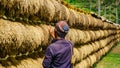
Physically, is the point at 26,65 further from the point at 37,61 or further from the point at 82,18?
the point at 82,18

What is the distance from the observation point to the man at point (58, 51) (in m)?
6.45

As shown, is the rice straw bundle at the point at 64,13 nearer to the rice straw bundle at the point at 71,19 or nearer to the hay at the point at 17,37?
the rice straw bundle at the point at 71,19

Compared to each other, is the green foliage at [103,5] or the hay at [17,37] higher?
the hay at [17,37]

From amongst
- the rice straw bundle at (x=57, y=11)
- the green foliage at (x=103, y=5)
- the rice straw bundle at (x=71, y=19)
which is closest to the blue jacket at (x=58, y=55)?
the rice straw bundle at (x=57, y=11)

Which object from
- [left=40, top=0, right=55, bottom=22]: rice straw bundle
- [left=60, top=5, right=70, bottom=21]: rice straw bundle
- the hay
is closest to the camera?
the hay

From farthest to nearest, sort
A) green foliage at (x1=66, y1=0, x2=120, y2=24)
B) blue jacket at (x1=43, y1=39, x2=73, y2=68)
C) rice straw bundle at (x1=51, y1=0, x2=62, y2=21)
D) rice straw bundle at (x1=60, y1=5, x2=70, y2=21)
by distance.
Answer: green foliage at (x1=66, y1=0, x2=120, y2=24) < rice straw bundle at (x1=60, y1=5, x2=70, y2=21) < rice straw bundle at (x1=51, y1=0, x2=62, y2=21) < blue jacket at (x1=43, y1=39, x2=73, y2=68)

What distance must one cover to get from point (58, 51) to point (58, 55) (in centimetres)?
7

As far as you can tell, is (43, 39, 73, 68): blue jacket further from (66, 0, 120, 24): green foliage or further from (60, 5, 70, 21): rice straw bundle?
(66, 0, 120, 24): green foliage

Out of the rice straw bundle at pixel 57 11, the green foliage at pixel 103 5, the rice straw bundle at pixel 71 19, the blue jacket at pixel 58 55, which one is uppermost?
the rice straw bundle at pixel 57 11

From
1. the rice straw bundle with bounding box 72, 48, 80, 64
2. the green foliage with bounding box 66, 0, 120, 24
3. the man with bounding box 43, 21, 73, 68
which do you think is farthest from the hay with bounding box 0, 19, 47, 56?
the green foliage with bounding box 66, 0, 120, 24

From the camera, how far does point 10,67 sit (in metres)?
6.00

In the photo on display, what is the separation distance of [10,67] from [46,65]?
2.31 feet

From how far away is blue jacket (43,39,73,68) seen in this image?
6441mm

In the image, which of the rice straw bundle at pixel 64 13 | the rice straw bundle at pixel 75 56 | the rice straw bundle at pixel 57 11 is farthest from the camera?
the rice straw bundle at pixel 75 56
